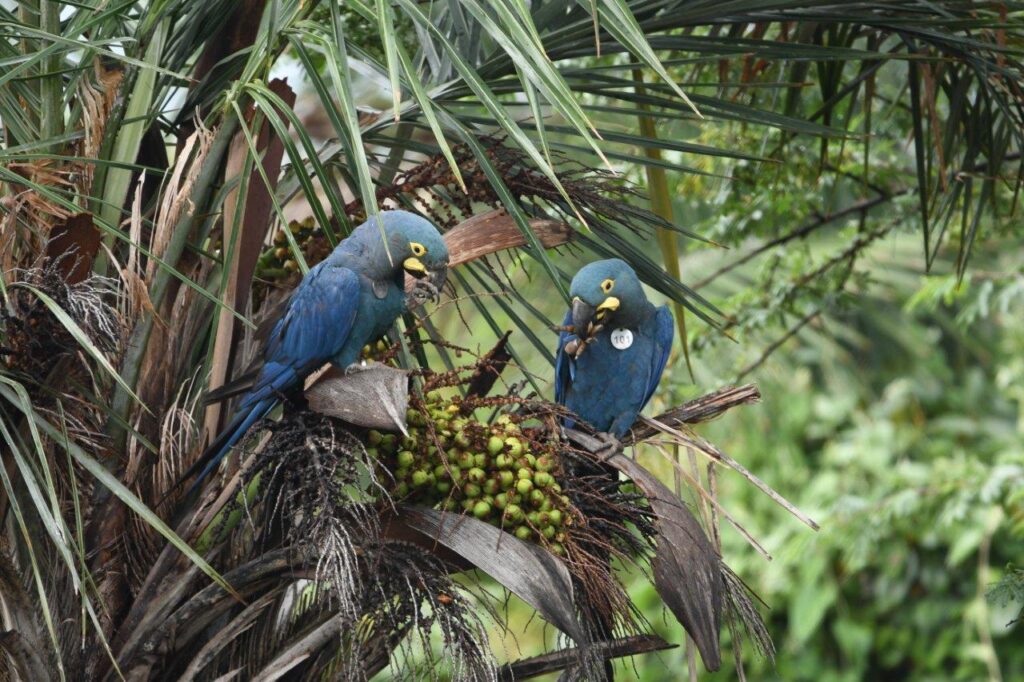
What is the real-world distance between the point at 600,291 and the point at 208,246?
107cm

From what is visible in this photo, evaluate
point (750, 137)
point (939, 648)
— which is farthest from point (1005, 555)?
point (750, 137)

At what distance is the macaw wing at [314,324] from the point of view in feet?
8.93

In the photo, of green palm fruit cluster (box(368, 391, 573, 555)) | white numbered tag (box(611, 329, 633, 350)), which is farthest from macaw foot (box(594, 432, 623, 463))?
white numbered tag (box(611, 329, 633, 350))

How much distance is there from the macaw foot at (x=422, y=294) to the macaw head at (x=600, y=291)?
21.3 inches

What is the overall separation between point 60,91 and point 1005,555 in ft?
23.3

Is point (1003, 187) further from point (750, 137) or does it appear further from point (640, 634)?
point (640, 634)

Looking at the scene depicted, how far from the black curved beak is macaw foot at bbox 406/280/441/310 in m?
0.56

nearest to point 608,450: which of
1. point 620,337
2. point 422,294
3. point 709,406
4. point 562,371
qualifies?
point 709,406

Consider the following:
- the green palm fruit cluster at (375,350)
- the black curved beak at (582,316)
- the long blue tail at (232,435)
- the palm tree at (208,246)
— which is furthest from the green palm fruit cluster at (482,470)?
the black curved beak at (582,316)

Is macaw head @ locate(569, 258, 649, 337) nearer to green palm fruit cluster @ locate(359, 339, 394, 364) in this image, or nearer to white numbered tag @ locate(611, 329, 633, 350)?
white numbered tag @ locate(611, 329, 633, 350)

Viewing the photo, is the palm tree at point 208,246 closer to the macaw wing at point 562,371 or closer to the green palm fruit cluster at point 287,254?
the green palm fruit cluster at point 287,254

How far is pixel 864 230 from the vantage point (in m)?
5.14

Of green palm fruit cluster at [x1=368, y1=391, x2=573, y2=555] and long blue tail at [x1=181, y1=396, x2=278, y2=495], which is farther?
long blue tail at [x1=181, y1=396, x2=278, y2=495]

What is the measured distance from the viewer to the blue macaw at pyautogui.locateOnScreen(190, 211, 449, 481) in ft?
8.87
